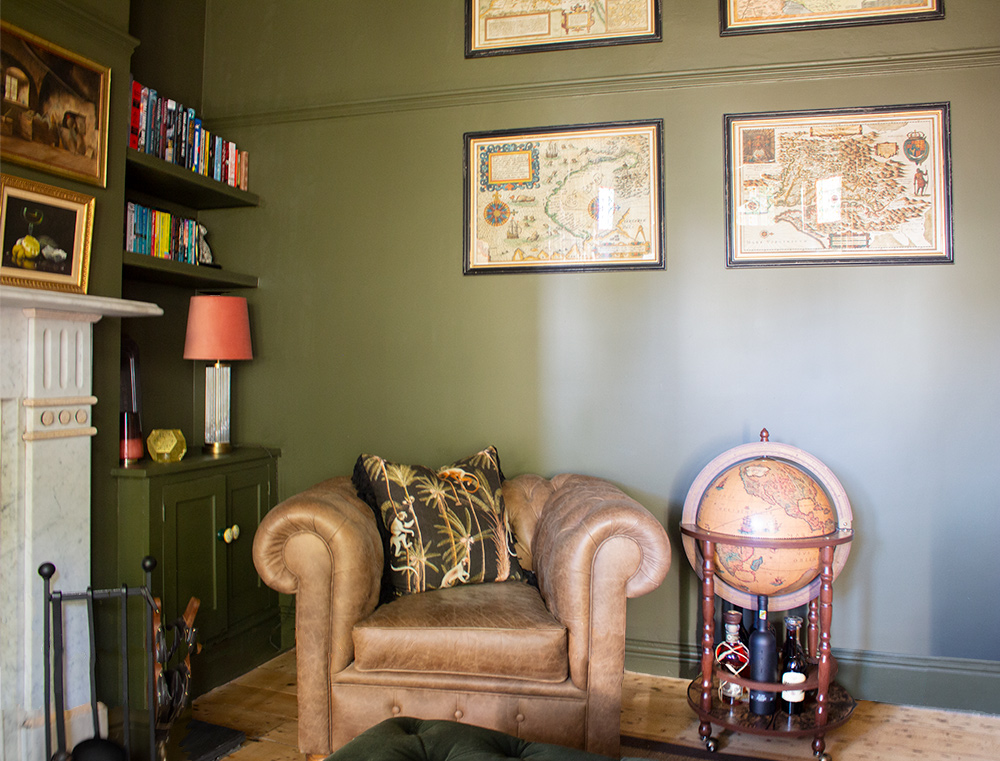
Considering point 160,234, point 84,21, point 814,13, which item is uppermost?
point 814,13

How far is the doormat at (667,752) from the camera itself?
2.28 meters

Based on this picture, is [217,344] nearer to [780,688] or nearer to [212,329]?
[212,329]

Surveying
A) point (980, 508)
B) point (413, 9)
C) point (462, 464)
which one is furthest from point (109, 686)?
point (980, 508)

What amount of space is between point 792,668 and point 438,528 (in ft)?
4.20

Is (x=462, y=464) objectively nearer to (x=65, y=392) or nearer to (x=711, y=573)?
(x=711, y=573)

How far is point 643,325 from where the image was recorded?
2.95m

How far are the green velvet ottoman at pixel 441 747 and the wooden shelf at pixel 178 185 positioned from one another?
2.13 metres

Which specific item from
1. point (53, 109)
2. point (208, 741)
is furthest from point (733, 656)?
point (53, 109)

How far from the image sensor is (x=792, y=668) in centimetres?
237

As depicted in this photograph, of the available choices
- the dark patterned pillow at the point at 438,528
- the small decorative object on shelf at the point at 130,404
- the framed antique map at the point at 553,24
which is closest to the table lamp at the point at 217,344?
the small decorative object on shelf at the point at 130,404

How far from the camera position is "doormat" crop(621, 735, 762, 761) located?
2.28 m

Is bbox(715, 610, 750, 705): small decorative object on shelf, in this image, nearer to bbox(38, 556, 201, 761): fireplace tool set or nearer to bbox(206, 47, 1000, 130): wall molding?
bbox(38, 556, 201, 761): fireplace tool set

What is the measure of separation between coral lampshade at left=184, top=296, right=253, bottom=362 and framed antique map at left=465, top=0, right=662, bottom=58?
5.04 ft

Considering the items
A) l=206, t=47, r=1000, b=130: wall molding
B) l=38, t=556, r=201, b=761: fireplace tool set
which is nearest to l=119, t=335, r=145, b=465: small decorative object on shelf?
l=38, t=556, r=201, b=761: fireplace tool set
